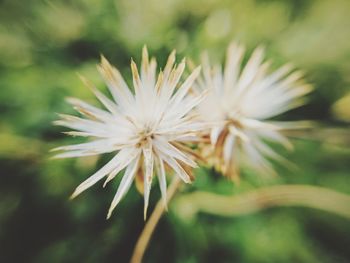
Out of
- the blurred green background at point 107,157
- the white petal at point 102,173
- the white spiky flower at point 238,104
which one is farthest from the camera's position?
the blurred green background at point 107,157

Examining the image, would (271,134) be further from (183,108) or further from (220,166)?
(183,108)

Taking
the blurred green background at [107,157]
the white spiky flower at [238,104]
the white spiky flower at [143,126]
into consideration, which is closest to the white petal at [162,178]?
the white spiky flower at [143,126]

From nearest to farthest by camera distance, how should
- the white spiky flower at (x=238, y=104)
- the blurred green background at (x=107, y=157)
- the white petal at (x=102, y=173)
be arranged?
the white petal at (x=102, y=173) < the white spiky flower at (x=238, y=104) < the blurred green background at (x=107, y=157)

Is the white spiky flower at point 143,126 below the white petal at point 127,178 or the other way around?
the other way around

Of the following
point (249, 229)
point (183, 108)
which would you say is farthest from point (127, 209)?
point (183, 108)

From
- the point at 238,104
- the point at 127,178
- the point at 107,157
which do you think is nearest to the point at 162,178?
the point at 127,178

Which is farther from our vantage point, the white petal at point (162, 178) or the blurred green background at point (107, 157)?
the blurred green background at point (107, 157)

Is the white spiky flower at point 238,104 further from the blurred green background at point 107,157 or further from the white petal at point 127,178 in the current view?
the blurred green background at point 107,157
